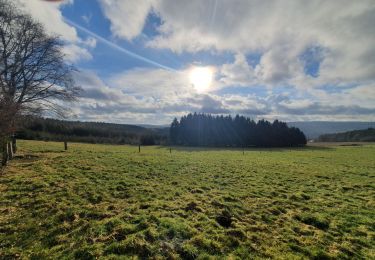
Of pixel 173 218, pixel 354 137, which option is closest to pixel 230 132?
pixel 173 218

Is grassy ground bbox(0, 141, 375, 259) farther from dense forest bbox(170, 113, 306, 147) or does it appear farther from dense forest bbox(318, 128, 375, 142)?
dense forest bbox(318, 128, 375, 142)

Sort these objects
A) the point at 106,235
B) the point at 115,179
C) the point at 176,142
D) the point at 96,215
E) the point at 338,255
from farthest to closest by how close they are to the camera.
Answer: the point at 176,142, the point at 115,179, the point at 96,215, the point at 106,235, the point at 338,255

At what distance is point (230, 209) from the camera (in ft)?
30.1

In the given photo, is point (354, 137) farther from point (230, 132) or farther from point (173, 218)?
point (173, 218)

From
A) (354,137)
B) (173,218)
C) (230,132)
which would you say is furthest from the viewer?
(354,137)

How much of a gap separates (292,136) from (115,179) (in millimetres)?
88742

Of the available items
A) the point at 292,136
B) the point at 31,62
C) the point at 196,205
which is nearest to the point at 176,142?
the point at 292,136

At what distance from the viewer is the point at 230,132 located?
283 feet

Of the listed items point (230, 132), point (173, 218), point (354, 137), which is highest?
point (230, 132)

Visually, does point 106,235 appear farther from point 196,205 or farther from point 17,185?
point 17,185

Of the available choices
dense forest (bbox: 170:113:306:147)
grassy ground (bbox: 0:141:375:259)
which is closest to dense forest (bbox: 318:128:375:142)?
dense forest (bbox: 170:113:306:147)

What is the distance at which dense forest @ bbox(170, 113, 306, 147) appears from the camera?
275ft

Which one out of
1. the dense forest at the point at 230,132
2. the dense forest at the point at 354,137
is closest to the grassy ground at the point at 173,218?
the dense forest at the point at 230,132

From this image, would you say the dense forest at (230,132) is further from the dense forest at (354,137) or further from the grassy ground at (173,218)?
the grassy ground at (173,218)
